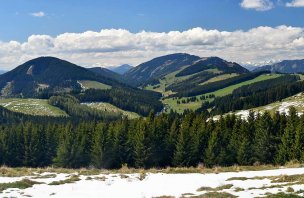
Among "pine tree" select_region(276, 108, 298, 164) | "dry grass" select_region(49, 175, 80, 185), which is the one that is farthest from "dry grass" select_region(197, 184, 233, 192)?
"pine tree" select_region(276, 108, 298, 164)

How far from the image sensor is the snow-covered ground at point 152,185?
1096 inches

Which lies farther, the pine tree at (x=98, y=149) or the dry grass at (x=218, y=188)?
the pine tree at (x=98, y=149)

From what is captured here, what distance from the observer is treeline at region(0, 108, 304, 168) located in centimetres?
9494

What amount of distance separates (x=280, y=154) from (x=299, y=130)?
744 cm

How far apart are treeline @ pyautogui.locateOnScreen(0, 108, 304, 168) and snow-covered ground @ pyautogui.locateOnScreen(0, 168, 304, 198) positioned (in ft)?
201

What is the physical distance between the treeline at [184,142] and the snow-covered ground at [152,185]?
6125cm

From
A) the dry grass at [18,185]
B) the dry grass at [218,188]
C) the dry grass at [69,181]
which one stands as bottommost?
the dry grass at [69,181]

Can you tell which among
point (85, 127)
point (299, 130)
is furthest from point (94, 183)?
point (85, 127)

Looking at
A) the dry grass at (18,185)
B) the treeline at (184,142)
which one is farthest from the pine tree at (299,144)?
the dry grass at (18,185)

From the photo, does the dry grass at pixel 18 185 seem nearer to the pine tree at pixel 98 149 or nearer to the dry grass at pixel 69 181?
the dry grass at pixel 69 181

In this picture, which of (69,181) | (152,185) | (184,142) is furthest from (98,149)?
(152,185)

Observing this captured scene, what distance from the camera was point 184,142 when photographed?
326 feet

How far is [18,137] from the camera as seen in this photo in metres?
130

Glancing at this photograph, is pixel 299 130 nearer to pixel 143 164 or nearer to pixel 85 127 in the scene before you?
pixel 143 164
